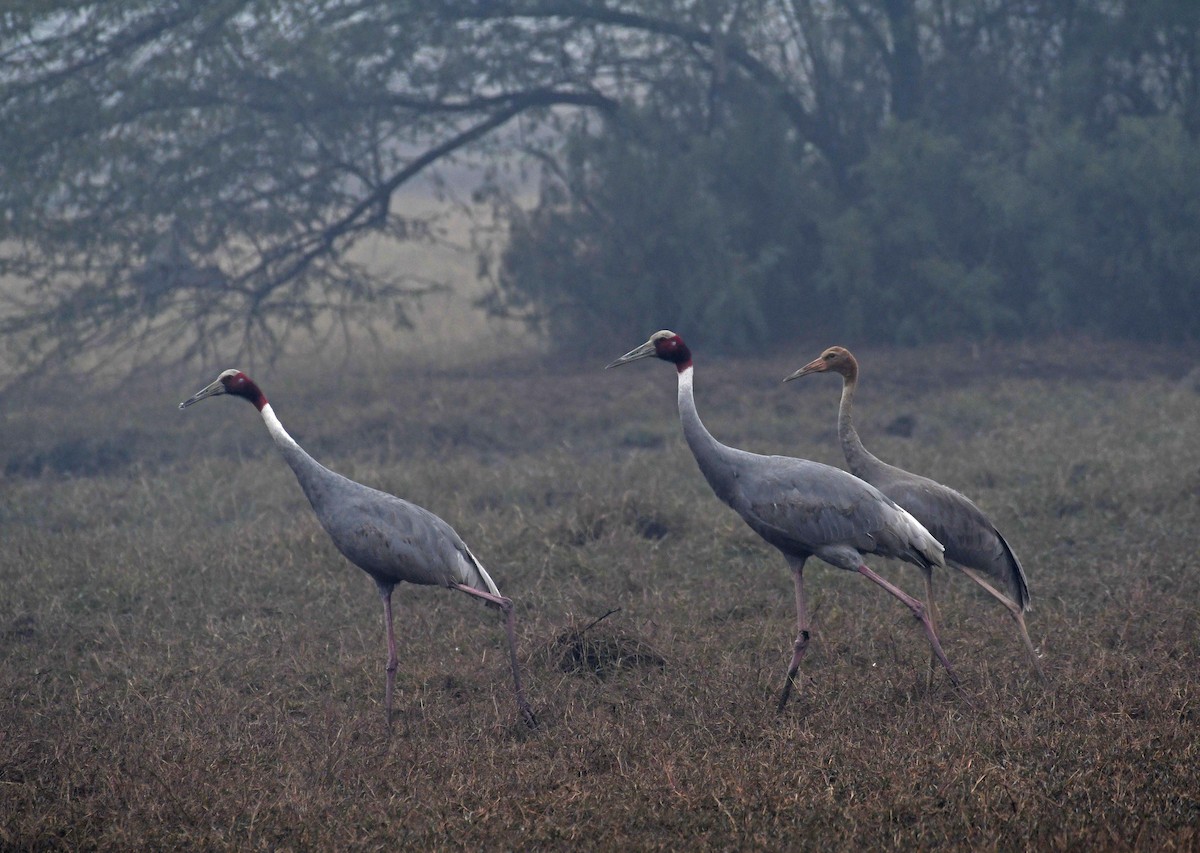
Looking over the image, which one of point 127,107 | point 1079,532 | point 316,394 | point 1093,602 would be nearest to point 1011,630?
point 1093,602

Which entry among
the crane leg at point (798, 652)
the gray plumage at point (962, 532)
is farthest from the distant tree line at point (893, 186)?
the crane leg at point (798, 652)

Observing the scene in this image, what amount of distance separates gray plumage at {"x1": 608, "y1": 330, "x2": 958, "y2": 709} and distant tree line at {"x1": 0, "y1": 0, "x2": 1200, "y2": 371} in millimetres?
8623

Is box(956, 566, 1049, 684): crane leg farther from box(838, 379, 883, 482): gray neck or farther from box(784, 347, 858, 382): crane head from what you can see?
box(784, 347, 858, 382): crane head

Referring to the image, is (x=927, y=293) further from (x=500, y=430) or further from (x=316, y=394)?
(x=316, y=394)

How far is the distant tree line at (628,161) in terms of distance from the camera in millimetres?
12250

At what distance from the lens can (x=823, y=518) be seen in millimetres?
4734

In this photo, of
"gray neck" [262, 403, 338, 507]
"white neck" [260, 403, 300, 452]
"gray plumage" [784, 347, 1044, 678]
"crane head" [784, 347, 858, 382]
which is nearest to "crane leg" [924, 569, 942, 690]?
"gray plumage" [784, 347, 1044, 678]

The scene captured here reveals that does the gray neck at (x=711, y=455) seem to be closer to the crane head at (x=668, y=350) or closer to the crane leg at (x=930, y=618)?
the crane head at (x=668, y=350)

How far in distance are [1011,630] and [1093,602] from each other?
567 mm

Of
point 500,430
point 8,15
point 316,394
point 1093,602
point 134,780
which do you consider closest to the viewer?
point 134,780

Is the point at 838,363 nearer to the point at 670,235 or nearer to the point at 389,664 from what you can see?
the point at 389,664

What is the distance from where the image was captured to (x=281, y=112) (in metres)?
13.0

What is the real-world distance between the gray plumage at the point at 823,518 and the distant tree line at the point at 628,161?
8.62 m

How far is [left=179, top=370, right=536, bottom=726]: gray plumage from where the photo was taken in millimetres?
4824
